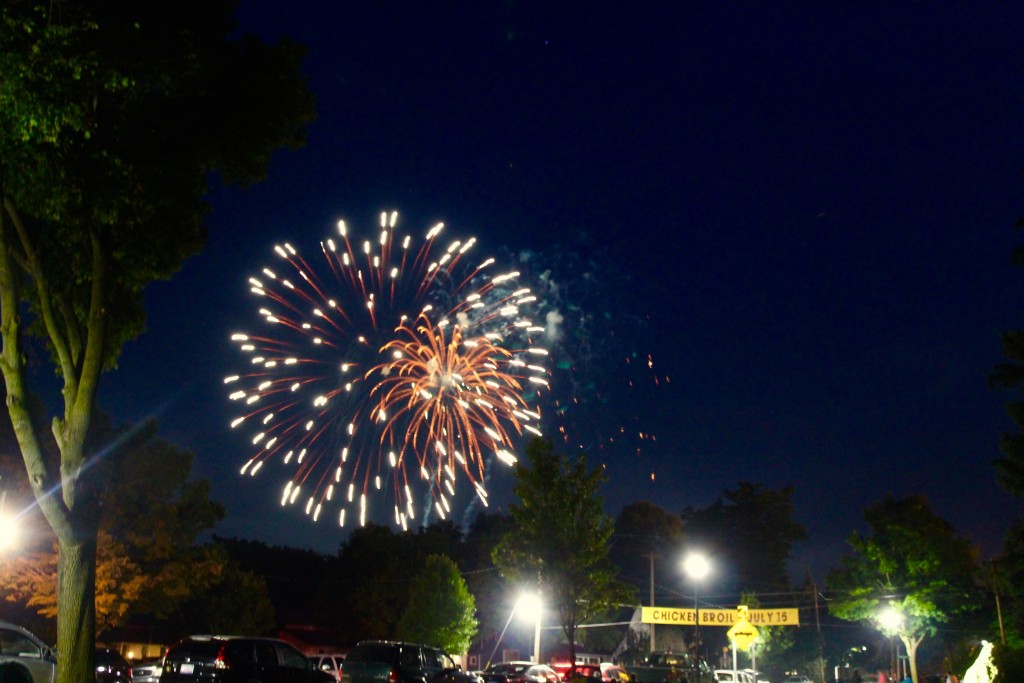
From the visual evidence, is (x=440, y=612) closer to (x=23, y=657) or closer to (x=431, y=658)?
(x=431, y=658)

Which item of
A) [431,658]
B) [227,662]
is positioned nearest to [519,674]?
[431,658]

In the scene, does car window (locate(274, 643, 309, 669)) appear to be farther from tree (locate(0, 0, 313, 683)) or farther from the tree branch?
the tree branch

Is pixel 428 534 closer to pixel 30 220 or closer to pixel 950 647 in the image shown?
pixel 950 647

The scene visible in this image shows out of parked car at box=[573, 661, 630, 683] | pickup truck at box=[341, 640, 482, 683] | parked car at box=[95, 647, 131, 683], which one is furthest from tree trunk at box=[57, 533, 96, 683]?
parked car at box=[573, 661, 630, 683]

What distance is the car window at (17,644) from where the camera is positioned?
41.4 feet

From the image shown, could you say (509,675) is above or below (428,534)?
below

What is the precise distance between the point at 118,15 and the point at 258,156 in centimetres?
270

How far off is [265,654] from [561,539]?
43.4 feet

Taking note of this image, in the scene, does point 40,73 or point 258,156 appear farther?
point 258,156

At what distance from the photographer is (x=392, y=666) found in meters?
18.6

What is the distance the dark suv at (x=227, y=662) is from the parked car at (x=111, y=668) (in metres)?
10.8

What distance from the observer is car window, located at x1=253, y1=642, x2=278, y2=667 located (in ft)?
54.1

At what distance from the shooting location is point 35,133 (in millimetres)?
9445

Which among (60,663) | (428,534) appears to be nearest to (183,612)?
(428,534)
